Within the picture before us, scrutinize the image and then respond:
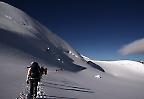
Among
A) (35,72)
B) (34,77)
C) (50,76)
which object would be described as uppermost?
(50,76)

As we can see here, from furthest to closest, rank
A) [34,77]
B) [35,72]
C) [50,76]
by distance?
[50,76], [35,72], [34,77]

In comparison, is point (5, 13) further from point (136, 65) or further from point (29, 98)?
point (136, 65)

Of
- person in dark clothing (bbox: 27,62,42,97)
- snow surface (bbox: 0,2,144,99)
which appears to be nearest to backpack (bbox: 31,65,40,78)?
person in dark clothing (bbox: 27,62,42,97)

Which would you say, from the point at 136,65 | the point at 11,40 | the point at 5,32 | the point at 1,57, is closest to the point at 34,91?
the point at 1,57

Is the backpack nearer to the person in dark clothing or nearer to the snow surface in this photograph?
the person in dark clothing

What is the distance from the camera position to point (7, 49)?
37438mm

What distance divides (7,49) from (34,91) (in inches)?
1040

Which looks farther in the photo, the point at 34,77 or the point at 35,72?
the point at 35,72

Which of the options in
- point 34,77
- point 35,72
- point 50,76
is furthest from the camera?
point 50,76

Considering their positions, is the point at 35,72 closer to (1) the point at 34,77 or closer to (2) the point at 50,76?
(1) the point at 34,77

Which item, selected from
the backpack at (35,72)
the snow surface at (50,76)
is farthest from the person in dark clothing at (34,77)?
the snow surface at (50,76)

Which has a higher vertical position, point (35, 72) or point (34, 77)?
point (35, 72)

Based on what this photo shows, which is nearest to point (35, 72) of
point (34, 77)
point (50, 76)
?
point (34, 77)

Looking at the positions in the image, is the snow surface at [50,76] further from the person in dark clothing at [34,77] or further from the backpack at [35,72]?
the backpack at [35,72]
